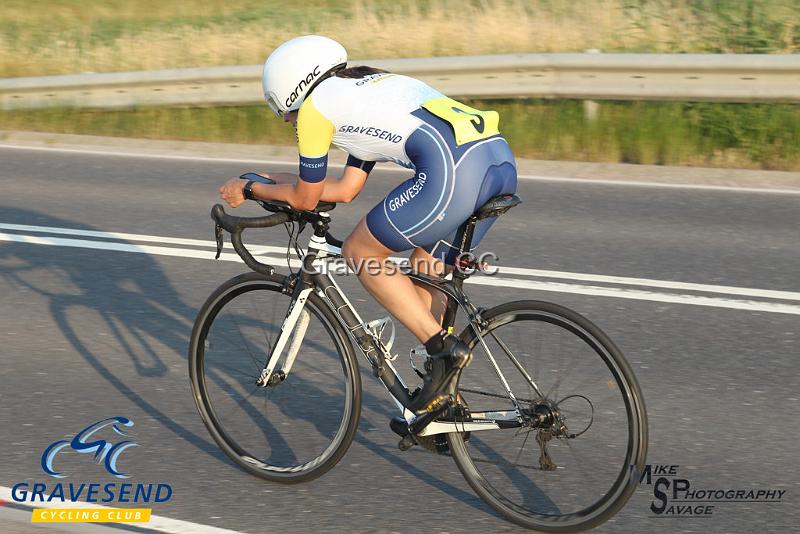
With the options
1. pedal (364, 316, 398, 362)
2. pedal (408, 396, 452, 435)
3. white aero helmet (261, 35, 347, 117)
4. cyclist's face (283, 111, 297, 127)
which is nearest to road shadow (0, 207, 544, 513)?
pedal (408, 396, 452, 435)

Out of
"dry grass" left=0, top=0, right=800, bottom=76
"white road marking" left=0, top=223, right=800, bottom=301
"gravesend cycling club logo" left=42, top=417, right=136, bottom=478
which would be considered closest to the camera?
"gravesend cycling club logo" left=42, top=417, right=136, bottom=478

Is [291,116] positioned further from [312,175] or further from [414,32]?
[414,32]

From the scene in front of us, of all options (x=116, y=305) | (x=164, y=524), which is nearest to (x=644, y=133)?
(x=116, y=305)

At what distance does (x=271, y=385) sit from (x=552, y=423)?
1.30 meters

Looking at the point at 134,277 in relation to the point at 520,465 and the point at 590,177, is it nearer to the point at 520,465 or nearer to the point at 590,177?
the point at 520,465

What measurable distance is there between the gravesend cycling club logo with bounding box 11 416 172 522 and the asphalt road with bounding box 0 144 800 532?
0.20ft

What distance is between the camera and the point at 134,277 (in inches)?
310

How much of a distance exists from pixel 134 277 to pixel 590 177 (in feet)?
15.2

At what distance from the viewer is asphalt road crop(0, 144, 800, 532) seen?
475 centimetres

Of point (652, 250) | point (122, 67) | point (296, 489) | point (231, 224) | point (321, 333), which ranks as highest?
point (231, 224)

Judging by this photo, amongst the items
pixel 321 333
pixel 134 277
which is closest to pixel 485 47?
pixel 134 277

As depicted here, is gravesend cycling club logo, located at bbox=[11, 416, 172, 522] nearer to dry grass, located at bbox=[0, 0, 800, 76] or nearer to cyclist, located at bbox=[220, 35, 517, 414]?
cyclist, located at bbox=[220, 35, 517, 414]

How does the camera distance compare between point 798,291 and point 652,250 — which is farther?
point 652,250

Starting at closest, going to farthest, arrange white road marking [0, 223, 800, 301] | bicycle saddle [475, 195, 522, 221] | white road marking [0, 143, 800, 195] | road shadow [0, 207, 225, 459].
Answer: bicycle saddle [475, 195, 522, 221]
road shadow [0, 207, 225, 459]
white road marking [0, 223, 800, 301]
white road marking [0, 143, 800, 195]
